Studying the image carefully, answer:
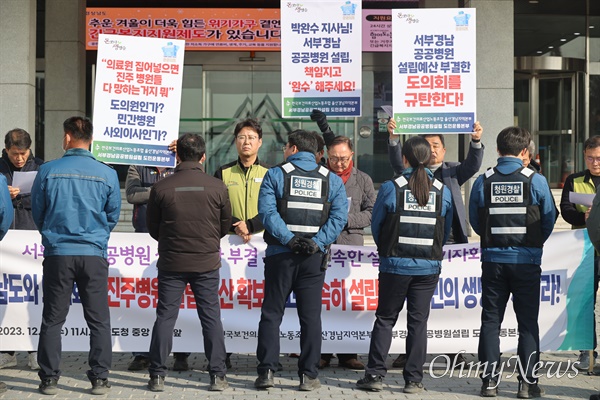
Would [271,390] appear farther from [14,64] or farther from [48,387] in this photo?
[14,64]

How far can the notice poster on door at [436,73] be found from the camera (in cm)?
766

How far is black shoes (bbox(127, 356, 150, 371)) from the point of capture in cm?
730

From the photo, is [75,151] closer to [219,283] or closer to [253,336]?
[219,283]

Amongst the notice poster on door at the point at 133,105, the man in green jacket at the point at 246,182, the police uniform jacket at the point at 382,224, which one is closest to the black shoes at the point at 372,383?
the police uniform jacket at the point at 382,224

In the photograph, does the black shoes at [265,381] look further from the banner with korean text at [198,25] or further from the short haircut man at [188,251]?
the banner with korean text at [198,25]

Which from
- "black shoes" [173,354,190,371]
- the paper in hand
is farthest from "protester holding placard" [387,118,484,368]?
the paper in hand

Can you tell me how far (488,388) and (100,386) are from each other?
113 inches

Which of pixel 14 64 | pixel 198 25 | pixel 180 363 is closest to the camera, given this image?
pixel 180 363

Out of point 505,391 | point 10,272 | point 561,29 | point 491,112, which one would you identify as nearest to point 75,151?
point 10,272

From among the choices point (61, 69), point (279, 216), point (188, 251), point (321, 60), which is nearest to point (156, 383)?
point (188, 251)

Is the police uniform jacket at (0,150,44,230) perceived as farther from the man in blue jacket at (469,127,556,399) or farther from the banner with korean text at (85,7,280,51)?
the banner with korean text at (85,7,280,51)

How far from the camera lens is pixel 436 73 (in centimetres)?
765

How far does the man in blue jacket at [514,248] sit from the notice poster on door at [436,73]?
121 centimetres

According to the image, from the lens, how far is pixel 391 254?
649 cm
